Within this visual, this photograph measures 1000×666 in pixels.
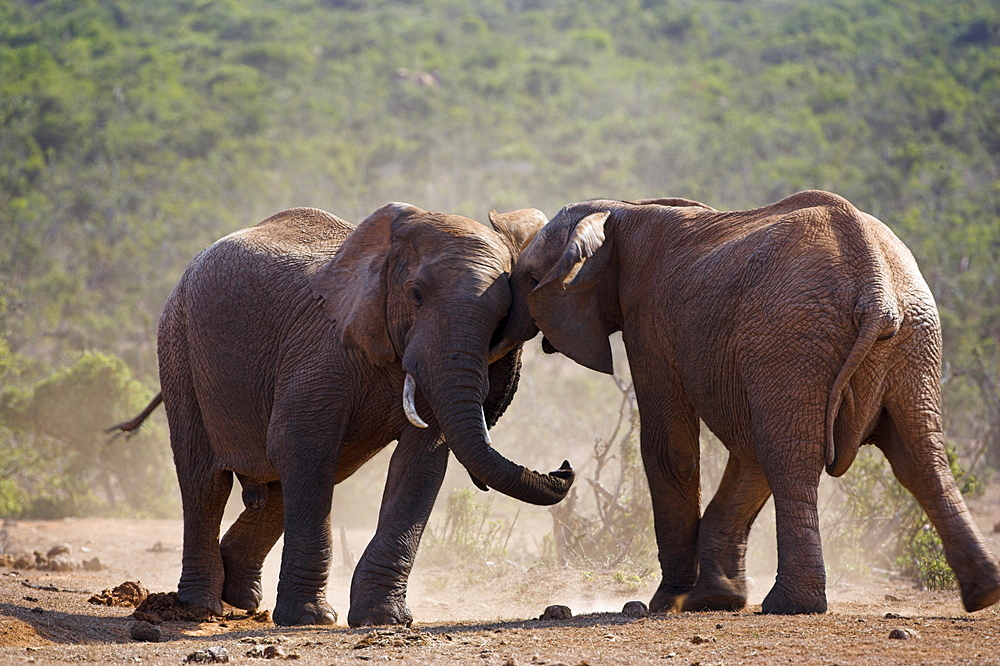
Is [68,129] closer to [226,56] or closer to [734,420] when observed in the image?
[226,56]

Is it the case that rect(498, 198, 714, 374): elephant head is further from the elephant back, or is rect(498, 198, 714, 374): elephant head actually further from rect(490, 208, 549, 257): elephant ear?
the elephant back

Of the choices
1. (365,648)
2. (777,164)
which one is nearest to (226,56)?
(777,164)

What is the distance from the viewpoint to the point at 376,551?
6594mm

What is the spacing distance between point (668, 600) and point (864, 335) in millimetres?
2125

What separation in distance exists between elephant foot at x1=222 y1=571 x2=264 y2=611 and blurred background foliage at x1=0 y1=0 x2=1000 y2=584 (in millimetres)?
5518

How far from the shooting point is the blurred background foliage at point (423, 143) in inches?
626

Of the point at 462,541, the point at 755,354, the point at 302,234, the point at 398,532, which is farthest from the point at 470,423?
the point at 462,541

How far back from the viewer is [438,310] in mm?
6395

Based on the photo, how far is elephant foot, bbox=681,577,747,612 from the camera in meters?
6.96

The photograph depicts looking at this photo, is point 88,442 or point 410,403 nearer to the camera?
point 410,403

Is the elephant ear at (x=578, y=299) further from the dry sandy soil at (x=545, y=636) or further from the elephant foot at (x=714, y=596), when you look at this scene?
the dry sandy soil at (x=545, y=636)

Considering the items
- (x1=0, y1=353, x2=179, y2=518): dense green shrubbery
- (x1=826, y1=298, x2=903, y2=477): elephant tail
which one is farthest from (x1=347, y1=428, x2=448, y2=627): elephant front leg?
(x1=0, y1=353, x2=179, y2=518): dense green shrubbery

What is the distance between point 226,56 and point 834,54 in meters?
21.6

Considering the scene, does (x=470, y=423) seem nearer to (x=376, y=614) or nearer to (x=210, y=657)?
(x=376, y=614)
